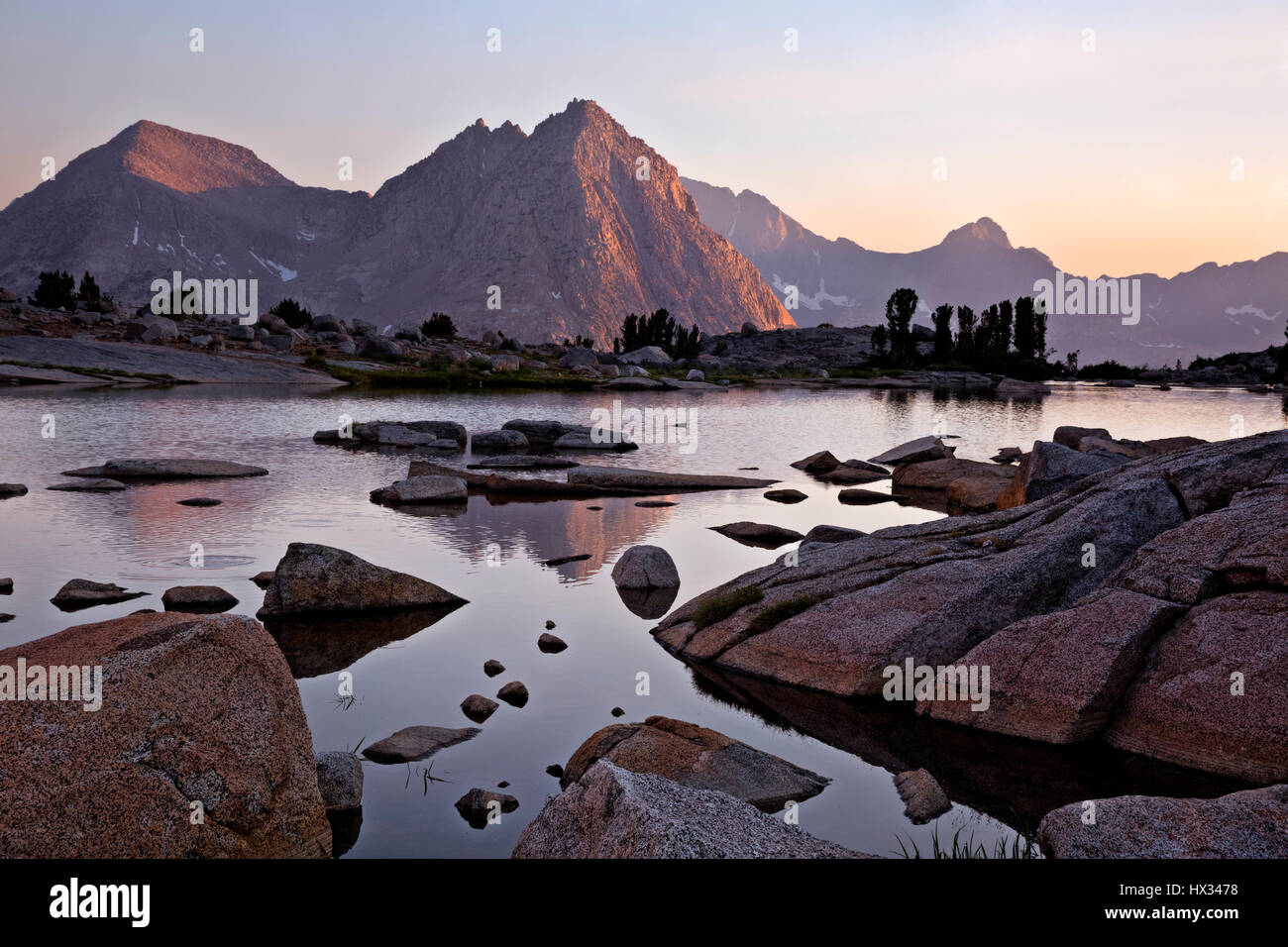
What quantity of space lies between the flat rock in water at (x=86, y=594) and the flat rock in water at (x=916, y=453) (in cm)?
2539

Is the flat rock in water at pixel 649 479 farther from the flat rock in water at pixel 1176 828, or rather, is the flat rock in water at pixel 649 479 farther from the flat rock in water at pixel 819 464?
the flat rock in water at pixel 1176 828

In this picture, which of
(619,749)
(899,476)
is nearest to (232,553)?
(619,749)

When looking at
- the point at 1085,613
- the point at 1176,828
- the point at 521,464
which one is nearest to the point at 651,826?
the point at 1176,828

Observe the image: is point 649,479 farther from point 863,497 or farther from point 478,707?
point 478,707

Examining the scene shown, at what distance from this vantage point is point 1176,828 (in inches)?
263

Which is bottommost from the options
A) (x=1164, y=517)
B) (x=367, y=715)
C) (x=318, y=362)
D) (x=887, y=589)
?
(x=367, y=715)

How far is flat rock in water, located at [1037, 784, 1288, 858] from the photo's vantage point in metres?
6.46

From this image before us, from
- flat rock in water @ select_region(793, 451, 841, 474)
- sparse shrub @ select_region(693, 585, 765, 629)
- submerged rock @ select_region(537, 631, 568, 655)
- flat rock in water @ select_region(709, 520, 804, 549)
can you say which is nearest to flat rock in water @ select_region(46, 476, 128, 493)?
flat rock in water @ select_region(709, 520, 804, 549)

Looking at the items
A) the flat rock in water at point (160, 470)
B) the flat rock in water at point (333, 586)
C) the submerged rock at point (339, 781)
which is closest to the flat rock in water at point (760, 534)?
the flat rock in water at point (333, 586)

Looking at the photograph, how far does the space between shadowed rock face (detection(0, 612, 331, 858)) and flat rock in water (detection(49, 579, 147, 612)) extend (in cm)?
721

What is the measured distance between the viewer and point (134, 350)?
241 ft
